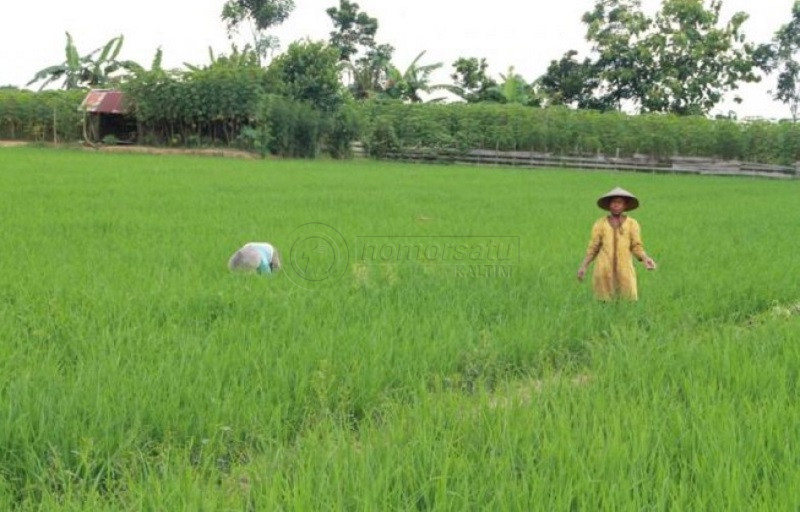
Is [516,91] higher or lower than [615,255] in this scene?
higher

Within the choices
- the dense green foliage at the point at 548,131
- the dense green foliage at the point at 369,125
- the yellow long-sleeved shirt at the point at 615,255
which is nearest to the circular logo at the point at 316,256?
the yellow long-sleeved shirt at the point at 615,255

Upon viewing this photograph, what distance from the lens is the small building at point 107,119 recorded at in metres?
22.2

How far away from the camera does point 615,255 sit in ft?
11.3

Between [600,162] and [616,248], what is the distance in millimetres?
20649

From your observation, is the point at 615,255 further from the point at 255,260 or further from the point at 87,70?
the point at 87,70

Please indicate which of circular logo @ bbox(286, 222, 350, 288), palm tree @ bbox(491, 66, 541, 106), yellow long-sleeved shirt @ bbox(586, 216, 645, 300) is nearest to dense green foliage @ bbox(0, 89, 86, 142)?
palm tree @ bbox(491, 66, 541, 106)

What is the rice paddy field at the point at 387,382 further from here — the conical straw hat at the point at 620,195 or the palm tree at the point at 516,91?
the palm tree at the point at 516,91

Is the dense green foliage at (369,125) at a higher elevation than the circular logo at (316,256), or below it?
higher

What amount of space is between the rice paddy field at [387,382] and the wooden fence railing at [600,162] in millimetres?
18462

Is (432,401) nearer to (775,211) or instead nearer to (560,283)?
(560,283)

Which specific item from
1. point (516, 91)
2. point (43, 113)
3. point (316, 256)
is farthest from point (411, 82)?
point (316, 256)

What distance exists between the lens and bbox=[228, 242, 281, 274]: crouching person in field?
412 centimetres

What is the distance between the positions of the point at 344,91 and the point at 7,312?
67.3ft

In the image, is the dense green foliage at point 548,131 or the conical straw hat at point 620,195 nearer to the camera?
the conical straw hat at point 620,195
